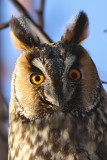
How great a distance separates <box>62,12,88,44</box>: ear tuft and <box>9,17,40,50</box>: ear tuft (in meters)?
0.30

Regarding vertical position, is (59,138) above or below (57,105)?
below

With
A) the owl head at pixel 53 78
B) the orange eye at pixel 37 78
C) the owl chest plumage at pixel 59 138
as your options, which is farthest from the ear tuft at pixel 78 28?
the owl chest plumage at pixel 59 138

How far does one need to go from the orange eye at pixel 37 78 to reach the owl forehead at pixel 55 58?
0.19 feet

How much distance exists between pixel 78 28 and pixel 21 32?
49 cm

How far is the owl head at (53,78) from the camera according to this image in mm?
2938

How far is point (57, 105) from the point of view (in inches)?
114

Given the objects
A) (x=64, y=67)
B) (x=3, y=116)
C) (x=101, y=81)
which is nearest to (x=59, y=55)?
(x=64, y=67)

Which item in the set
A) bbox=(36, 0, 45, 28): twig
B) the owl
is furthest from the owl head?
bbox=(36, 0, 45, 28): twig

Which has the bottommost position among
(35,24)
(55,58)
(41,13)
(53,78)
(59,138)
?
(59,138)

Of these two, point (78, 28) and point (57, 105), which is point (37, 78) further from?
point (78, 28)

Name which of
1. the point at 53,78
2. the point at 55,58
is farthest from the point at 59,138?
the point at 55,58

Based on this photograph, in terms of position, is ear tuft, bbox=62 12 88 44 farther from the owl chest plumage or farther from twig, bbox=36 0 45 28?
the owl chest plumage

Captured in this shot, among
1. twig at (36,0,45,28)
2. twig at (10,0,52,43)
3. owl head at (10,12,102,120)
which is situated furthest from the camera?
twig at (36,0,45,28)

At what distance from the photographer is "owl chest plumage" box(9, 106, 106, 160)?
2.98 metres
